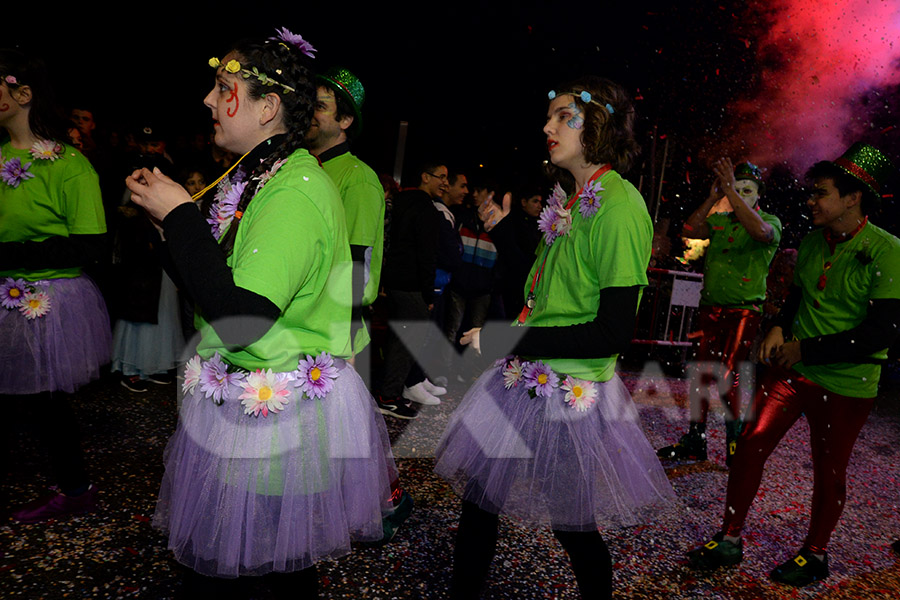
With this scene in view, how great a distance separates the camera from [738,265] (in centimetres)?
435

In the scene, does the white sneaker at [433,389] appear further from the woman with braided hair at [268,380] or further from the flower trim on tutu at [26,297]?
the woman with braided hair at [268,380]

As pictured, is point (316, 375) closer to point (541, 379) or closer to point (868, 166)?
point (541, 379)

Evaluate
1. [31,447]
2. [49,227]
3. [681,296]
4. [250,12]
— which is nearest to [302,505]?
[49,227]

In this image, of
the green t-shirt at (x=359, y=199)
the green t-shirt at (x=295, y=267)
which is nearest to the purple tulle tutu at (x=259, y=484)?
the green t-shirt at (x=295, y=267)

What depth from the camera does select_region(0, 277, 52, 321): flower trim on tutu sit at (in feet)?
8.95

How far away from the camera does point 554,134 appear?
2.04 m

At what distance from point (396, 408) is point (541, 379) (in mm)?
3277

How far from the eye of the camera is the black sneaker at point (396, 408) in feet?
16.5

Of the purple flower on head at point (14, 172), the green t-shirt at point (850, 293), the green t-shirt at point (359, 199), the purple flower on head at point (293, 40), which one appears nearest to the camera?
the purple flower on head at point (293, 40)

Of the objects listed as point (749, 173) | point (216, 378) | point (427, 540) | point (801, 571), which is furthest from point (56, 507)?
point (749, 173)

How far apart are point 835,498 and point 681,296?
6027 millimetres

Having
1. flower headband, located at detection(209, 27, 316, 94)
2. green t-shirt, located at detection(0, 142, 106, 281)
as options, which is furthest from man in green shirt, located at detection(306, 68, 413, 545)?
flower headband, located at detection(209, 27, 316, 94)

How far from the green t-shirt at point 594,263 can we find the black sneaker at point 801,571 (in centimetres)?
198

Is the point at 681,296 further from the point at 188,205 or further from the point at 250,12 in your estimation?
the point at 188,205
